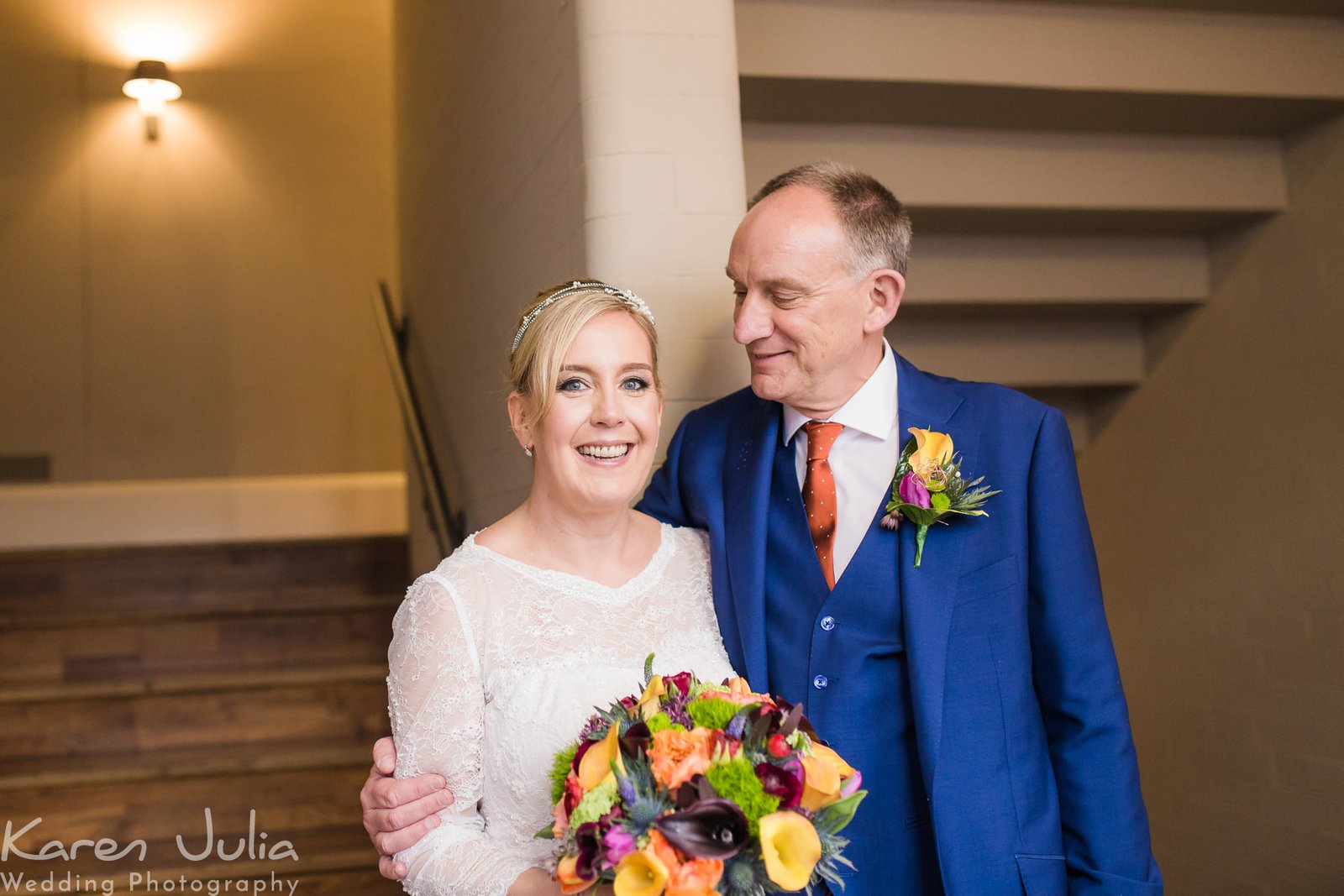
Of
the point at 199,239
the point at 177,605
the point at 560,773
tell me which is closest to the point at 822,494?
the point at 560,773

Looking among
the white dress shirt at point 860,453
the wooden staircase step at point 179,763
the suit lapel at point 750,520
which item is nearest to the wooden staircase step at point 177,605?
the wooden staircase step at point 179,763

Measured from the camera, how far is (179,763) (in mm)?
3396

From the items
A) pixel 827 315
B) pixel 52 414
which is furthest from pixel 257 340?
pixel 827 315

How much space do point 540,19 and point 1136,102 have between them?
5.44 feet

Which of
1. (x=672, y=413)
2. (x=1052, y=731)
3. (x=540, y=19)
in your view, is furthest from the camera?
(x=540, y=19)

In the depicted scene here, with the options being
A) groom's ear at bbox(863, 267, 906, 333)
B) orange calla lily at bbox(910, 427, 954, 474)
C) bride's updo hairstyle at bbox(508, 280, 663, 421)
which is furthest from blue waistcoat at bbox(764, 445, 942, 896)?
bride's updo hairstyle at bbox(508, 280, 663, 421)

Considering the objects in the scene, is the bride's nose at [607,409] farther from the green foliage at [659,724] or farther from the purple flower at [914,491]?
the green foliage at [659,724]

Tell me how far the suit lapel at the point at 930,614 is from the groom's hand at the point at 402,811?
71cm

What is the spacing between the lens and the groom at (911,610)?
1707 mm

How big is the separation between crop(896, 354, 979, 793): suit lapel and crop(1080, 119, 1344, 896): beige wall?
6.88 feet

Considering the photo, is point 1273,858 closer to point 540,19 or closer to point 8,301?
point 540,19

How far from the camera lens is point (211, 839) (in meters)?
3.26

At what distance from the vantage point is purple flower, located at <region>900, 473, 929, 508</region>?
1700mm

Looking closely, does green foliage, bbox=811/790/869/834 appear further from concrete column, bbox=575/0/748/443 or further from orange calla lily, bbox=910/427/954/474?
concrete column, bbox=575/0/748/443
